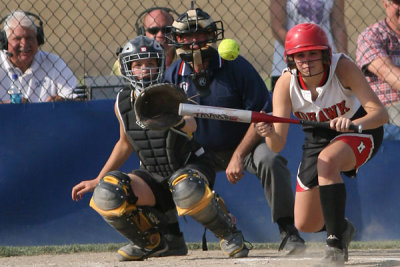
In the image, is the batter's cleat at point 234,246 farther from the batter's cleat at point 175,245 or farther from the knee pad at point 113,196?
the knee pad at point 113,196

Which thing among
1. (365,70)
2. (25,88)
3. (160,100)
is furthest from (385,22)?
(25,88)

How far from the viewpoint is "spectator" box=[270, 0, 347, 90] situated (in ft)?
22.4

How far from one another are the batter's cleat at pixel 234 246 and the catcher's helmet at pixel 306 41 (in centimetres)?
122

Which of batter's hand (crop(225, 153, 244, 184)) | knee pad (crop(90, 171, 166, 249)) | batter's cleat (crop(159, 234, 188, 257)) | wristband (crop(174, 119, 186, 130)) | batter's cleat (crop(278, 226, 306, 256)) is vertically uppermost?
wristband (crop(174, 119, 186, 130))

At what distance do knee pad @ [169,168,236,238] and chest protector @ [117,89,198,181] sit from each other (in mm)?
209

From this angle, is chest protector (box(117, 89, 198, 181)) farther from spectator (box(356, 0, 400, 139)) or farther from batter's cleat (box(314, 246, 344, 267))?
spectator (box(356, 0, 400, 139))

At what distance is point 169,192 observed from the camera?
17.3 ft

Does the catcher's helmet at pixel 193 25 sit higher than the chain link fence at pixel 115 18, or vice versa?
the catcher's helmet at pixel 193 25

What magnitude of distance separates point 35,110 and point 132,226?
5.39ft

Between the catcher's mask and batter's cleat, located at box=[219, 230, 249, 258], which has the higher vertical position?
the catcher's mask

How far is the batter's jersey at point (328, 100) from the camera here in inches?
181

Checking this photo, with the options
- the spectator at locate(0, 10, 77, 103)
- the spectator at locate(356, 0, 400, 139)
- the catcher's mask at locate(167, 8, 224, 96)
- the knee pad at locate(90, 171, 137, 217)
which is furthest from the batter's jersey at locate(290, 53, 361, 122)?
the spectator at locate(0, 10, 77, 103)

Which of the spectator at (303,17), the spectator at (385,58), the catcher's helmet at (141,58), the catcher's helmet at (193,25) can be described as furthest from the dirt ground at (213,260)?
the spectator at (303,17)

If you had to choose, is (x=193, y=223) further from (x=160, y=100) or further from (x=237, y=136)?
(x=160, y=100)
